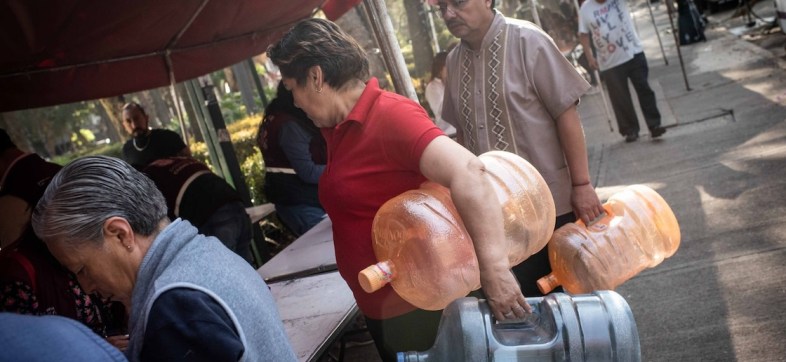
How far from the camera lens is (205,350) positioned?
1.60m

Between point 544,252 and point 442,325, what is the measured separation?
37.1 inches

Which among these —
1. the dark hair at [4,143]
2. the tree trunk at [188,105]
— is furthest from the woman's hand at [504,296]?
the tree trunk at [188,105]

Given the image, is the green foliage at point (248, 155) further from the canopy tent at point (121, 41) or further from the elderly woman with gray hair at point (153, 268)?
the elderly woman with gray hair at point (153, 268)

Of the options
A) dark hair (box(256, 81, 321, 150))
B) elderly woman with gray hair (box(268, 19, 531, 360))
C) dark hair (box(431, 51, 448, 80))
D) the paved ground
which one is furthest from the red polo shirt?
dark hair (box(431, 51, 448, 80))

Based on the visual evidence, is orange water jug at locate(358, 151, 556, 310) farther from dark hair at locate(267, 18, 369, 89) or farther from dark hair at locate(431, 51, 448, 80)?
dark hair at locate(431, 51, 448, 80)

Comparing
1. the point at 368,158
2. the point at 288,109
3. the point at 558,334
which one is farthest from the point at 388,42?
the point at 558,334

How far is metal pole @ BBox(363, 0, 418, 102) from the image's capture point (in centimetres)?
439

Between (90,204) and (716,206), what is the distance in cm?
536

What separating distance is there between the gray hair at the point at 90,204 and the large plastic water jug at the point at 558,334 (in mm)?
853

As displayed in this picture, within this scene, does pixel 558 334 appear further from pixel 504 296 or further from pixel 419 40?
pixel 419 40

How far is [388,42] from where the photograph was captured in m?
4.41

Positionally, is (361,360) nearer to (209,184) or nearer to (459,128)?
(209,184)

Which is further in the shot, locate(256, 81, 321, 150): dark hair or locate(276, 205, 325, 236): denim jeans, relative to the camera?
locate(276, 205, 325, 236): denim jeans

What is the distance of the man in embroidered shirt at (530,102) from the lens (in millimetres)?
2900
